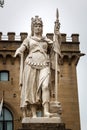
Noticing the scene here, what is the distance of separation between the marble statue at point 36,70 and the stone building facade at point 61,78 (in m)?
30.2

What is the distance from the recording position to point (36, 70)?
10875 millimetres

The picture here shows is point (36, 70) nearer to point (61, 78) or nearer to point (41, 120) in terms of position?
point (41, 120)

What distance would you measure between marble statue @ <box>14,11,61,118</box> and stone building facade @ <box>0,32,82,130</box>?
30.2 meters

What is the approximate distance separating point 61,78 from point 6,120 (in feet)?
20.7

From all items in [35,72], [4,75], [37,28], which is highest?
[4,75]

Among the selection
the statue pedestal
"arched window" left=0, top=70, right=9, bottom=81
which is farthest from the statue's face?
"arched window" left=0, top=70, right=9, bottom=81

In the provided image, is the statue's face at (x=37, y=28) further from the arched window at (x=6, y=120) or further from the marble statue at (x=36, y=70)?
the arched window at (x=6, y=120)

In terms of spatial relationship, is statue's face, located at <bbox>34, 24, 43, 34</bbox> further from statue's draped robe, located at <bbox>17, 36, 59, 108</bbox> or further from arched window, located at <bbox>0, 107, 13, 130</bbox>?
arched window, located at <bbox>0, 107, 13, 130</bbox>

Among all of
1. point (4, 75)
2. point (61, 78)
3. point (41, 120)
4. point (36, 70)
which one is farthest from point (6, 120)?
point (41, 120)

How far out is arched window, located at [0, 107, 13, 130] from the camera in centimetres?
4041

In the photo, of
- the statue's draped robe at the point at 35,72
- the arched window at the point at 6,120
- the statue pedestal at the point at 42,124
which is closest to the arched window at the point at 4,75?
the arched window at the point at 6,120

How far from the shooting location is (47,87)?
1063 cm

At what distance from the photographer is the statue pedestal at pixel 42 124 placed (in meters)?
10.1

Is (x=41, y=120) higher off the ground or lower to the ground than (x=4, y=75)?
lower
